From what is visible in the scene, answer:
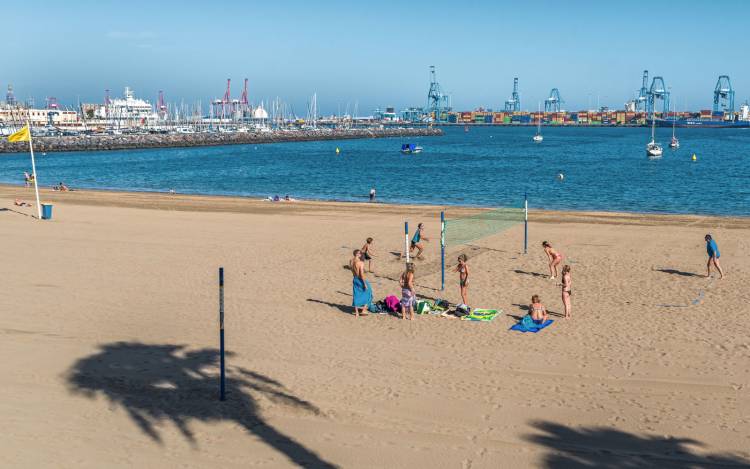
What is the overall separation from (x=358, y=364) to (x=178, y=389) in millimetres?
2598

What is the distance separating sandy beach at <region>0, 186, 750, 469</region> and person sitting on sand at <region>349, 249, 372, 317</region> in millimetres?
245

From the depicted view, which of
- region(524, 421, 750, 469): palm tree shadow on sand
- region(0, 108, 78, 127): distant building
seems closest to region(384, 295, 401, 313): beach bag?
region(524, 421, 750, 469): palm tree shadow on sand

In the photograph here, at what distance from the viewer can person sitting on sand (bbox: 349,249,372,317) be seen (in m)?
12.7

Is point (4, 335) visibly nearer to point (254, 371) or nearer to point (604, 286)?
point (254, 371)

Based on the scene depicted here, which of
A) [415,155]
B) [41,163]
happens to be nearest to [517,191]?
[415,155]

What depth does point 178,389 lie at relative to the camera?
9.34m

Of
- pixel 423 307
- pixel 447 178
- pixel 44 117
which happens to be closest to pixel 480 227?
pixel 423 307

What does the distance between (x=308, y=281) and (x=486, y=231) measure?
8.62 m

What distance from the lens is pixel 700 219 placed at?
27.8m

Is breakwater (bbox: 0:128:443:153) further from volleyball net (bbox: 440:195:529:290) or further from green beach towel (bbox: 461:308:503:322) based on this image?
green beach towel (bbox: 461:308:503:322)

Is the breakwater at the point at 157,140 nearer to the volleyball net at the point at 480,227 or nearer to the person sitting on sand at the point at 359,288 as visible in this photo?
the volleyball net at the point at 480,227

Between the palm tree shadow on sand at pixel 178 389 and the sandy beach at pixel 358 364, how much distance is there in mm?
36

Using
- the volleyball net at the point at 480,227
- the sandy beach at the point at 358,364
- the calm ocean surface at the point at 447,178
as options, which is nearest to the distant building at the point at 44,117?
the calm ocean surface at the point at 447,178

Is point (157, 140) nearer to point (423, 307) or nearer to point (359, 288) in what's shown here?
point (359, 288)
